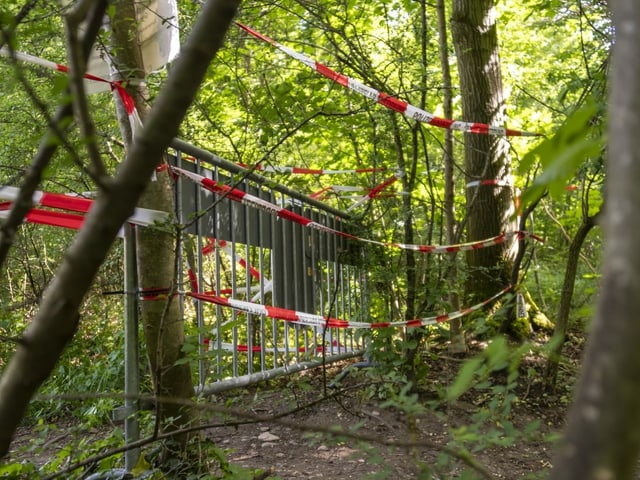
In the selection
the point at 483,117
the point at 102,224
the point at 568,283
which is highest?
the point at 483,117

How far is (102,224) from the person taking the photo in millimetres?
859

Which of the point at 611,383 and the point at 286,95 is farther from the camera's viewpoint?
the point at 286,95

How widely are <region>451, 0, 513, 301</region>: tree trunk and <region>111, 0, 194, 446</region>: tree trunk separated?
5.04m

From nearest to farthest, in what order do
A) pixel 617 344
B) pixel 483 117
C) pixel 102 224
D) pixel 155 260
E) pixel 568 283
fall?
pixel 617 344 → pixel 102 224 → pixel 155 260 → pixel 568 283 → pixel 483 117

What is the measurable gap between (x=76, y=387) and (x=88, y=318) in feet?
6.48

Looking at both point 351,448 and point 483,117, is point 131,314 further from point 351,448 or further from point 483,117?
point 483,117

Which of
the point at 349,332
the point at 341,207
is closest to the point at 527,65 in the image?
the point at 341,207

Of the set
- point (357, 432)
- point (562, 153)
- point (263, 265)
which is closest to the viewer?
point (562, 153)

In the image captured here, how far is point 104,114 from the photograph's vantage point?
23.3ft

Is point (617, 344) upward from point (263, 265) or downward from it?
downward

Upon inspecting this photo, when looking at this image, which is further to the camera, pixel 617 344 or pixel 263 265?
pixel 263 265

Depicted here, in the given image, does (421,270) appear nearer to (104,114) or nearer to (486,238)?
(486,238)

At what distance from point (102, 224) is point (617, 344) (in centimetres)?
63

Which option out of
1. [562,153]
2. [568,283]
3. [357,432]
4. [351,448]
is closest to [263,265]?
[357,432]
